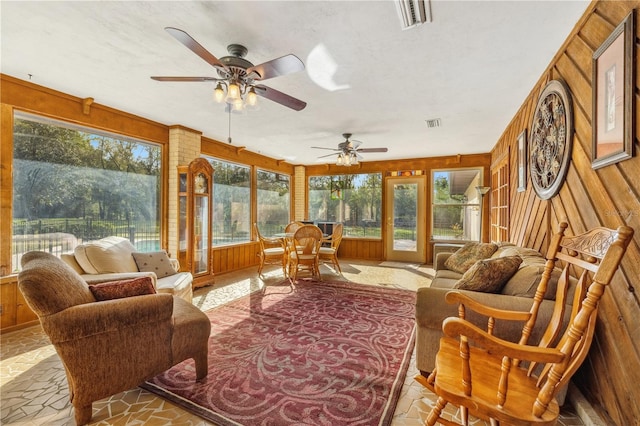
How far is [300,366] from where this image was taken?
2.16m

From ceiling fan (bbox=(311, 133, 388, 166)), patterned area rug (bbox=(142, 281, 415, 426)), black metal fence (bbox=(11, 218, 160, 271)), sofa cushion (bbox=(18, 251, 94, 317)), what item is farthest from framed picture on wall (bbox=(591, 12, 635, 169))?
black metal fence (bbox=(11, 218, 160, 271))

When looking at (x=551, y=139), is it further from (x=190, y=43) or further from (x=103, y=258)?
(x=103, y=258)

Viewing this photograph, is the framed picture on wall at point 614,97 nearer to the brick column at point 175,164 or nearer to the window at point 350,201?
the brick column at point 175,164

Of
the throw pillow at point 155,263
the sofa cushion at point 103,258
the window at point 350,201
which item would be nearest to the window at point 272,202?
the window at point 350,201

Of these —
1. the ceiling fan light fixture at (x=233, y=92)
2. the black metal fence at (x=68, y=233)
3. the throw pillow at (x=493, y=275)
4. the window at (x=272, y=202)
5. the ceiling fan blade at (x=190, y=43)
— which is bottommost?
the throw pillow at (x=493, y=275)

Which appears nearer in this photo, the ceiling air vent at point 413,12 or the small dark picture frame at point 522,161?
the ceiling air vent at point 413,12

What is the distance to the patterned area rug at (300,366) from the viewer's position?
1.70 metres

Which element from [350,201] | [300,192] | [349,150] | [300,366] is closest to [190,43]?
[300,366]

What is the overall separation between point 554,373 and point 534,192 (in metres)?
2.35

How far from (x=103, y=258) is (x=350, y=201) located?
554cm

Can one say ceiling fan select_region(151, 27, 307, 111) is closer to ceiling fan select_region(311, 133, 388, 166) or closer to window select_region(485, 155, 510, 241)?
ceiling fan select_region(311, 133, 388, 166)

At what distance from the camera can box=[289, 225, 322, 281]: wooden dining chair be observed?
4.48m

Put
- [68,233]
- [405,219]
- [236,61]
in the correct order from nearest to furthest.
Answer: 1. [236,61]
2. [68,233]
3. [405,219]

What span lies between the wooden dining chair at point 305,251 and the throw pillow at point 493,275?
8.88ft
